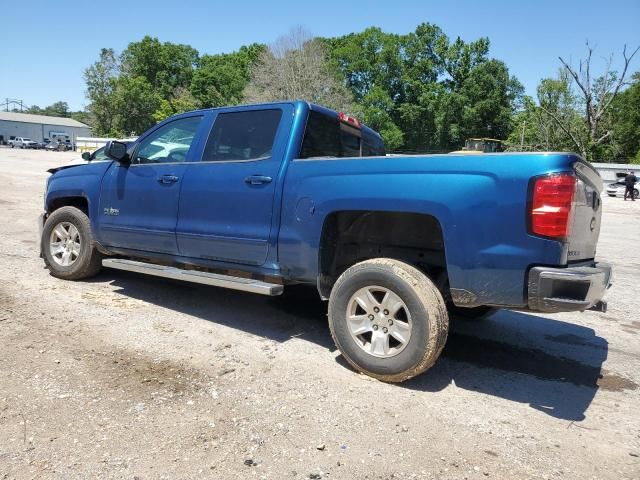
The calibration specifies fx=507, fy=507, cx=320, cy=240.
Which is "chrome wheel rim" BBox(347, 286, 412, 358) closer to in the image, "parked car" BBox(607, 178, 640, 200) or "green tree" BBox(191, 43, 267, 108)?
"parked car" BBox(607, 178, 640, 200)

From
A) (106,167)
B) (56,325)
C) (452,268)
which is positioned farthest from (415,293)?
(106,167)

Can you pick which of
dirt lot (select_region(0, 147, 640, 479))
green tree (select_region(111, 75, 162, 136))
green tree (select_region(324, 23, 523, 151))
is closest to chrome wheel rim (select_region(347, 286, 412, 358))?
dirt lot (select_region(0, 147, 640, 479))

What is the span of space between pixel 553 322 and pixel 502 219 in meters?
2.83

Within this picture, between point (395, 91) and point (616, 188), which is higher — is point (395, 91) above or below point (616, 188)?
above

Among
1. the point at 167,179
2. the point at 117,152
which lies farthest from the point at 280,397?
the point at 117,152

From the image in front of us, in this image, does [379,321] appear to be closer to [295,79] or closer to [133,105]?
[295,79]

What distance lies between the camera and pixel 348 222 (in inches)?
164

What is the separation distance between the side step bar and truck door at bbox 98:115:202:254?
21 centimetres

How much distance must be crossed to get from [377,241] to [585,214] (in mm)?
1587

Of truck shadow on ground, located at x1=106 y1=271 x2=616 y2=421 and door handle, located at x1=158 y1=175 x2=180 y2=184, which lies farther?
→ door handle, located at x1=158 y1=175 x2=180 y2=184

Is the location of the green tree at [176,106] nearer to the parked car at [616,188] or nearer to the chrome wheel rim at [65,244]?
the parked car at [616,188]

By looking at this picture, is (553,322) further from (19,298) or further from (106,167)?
(19,298)

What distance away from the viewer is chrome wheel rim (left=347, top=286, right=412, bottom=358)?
3.63 metres

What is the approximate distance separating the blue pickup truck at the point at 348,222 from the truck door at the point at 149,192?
17 mm
